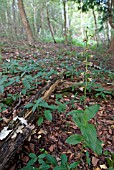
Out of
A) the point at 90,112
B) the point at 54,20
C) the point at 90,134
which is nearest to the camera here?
the point at 90,134

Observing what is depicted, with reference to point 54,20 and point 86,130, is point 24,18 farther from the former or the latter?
point 54,20

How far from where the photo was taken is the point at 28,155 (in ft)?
5.39

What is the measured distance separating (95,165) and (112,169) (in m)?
0.19

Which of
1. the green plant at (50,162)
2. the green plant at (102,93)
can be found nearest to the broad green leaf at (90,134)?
the green plant at (50,162)

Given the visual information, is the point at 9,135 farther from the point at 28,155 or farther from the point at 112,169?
the point at 112,169

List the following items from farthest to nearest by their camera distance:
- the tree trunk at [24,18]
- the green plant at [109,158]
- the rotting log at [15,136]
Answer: the tree trunk at [24,18] → the green plant at [109,158] → the rotting log at [15,136]

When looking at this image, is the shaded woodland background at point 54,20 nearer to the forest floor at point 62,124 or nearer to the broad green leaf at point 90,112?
the broad green leaf at point 90,112

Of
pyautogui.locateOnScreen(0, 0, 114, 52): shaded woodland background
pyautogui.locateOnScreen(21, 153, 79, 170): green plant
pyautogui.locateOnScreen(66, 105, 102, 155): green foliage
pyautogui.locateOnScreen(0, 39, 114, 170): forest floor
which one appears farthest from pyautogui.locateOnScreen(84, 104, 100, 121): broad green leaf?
pyautogui.locateOnScreen(0, 0, 114, 52): shaded woodland background

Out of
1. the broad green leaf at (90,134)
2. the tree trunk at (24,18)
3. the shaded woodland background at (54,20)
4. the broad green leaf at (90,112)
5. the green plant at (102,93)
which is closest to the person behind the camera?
the broad green leaf at (90,134)

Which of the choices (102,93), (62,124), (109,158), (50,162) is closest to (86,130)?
(50,162)

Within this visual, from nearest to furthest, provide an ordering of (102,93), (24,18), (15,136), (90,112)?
(90,112) < (15,136) < (102,93) < (24,18)

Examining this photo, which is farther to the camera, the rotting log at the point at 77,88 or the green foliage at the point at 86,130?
the rotting log at the point at 77,88

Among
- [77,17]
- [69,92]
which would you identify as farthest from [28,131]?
[77,17]

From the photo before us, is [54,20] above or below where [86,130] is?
above
